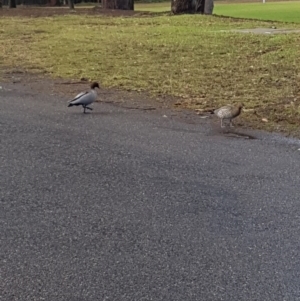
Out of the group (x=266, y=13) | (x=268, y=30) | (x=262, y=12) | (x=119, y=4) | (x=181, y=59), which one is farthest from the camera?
(x=262, y=12)

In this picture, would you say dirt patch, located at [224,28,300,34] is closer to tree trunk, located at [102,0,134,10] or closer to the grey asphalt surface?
the grey asphalt surface

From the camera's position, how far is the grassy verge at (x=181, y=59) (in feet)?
34.2

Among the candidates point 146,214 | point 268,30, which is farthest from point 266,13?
point 146,214

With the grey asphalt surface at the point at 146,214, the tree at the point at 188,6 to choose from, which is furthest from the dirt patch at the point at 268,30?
the grey asphalt surface at the point at 146,214

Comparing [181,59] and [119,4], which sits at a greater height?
[181,59]

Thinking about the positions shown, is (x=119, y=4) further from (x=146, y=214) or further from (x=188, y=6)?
(x=146, y=214)

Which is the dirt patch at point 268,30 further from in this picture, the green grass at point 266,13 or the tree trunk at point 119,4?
the tree trunk at point 119,4

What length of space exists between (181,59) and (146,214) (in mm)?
8167

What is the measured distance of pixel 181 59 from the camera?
13555 millimetres

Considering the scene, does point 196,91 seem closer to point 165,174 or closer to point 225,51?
point 225,51

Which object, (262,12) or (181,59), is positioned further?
(262,12)

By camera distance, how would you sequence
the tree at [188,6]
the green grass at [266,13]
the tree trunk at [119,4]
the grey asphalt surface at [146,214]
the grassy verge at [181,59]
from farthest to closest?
the green grass at [266,13]
the tree trunk at [119,4]
the tree at [188,6]
the grassy verge at [181,59]
the grey asphalt surface at [146,214]

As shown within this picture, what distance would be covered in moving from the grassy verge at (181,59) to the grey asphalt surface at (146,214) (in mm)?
1767

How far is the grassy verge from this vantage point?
10422mm
